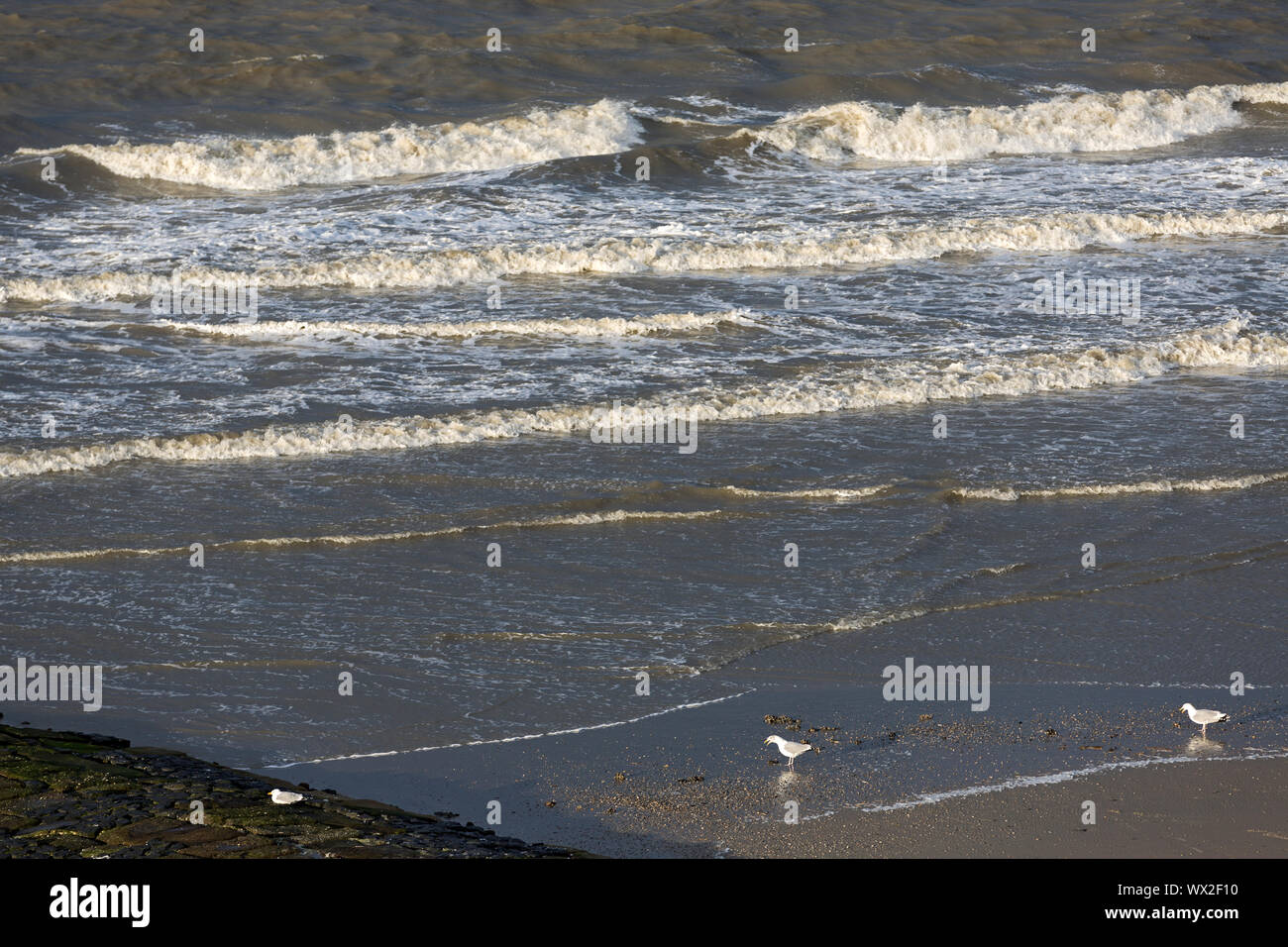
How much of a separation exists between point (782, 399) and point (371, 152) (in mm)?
13309

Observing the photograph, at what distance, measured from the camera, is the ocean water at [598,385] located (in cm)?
847

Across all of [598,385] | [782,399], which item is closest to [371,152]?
[598,385]

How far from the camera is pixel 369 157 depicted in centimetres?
2373

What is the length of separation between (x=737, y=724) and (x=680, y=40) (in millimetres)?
27527

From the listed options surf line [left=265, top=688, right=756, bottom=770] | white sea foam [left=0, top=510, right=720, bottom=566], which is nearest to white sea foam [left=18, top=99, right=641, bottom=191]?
white sea foam [left=0, top=510, right=720, bottom=566]

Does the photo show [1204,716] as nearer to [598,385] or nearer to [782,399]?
[782,399]

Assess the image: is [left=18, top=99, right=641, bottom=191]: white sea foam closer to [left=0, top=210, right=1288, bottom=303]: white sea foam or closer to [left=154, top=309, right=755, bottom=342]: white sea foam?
[left=0, top=210, right=1288, bottom=303]: white sea foam

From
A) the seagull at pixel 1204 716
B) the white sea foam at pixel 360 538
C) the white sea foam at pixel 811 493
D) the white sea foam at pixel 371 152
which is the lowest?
the seagull at pixel 1204 716

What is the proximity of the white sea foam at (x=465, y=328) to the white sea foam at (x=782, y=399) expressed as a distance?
2.26m

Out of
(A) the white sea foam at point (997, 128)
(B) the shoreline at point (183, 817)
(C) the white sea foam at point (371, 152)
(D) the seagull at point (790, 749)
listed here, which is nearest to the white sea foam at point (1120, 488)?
(D) the seagull at point (790, 749)

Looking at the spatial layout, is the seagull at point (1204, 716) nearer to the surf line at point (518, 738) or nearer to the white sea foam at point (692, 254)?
the surf line at point (518, 738)

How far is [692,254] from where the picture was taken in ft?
59.4

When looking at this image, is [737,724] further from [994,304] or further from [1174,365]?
[994,304]

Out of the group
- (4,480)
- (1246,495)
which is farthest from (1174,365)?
(4,480)
